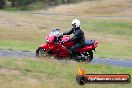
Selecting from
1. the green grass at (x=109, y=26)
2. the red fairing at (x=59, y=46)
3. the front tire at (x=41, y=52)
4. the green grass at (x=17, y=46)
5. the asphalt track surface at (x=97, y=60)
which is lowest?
the green grass at (x=109, y=26)

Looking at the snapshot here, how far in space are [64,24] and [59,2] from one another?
Result: 32.1 m

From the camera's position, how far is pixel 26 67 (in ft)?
58.1

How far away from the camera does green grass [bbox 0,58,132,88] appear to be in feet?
51.2

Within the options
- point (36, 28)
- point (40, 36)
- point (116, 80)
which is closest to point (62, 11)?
point (36, 28)

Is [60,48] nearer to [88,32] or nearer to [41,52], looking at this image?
[41,52]

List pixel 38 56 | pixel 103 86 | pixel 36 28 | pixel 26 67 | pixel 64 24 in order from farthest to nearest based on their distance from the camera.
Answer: pixel 64 24 → pixel 36 28 → pixel 38 56 → pixel 26 67 → pixel 103 86

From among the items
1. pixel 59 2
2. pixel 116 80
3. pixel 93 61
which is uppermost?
pixel 116 80

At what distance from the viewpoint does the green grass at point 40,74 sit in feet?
51.2

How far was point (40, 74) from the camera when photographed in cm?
1672

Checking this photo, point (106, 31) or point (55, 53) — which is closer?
point (55, 53)

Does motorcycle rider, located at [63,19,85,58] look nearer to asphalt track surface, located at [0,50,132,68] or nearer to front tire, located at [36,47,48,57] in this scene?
asphalt track surface, located at [0,50,132,68]

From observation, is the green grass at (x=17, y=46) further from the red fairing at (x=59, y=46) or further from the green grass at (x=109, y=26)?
the green grass at (x=109, y=26)

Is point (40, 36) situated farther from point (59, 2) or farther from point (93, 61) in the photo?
point (59, 2)

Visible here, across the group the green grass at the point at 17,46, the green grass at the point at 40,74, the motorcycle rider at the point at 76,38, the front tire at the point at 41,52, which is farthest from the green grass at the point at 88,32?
the green grass at the point at 40,74
